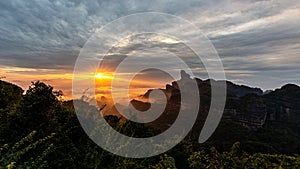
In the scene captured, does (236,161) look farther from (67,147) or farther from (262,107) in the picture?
(262,107)

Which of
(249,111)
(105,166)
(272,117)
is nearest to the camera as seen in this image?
(105,166)

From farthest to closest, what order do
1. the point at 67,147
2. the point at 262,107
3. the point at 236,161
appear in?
the point at 262,107
the point at 67,147
the point at 236,161

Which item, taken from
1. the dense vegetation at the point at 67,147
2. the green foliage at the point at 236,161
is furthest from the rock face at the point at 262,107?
the green foliage at the point at 236,161

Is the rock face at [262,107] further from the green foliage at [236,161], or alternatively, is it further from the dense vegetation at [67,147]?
the green foliage at [236,161]

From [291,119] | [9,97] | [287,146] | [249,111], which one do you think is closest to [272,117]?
[291,119]

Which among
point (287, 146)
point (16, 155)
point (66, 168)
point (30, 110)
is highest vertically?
point (30, 110)

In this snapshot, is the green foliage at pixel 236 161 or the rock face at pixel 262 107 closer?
the green foliage at pixel 236 161

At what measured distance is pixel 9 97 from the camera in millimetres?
8930

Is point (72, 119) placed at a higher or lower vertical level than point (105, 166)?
higher

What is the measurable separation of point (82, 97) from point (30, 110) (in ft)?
4.39

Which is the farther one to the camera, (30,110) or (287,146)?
(287,146)

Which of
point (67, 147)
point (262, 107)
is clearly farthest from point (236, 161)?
point (262, 107)

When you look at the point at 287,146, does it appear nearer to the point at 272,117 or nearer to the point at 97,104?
the point at 272,117

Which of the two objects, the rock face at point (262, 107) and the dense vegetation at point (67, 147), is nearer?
the dense vegetation at point (67, 147)
